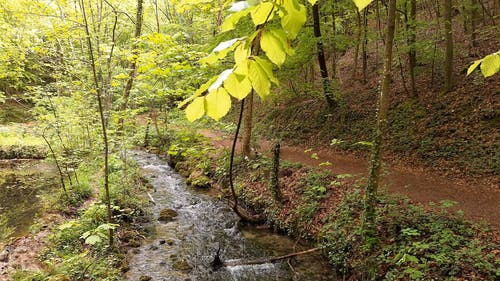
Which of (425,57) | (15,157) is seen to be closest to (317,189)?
(425,57)

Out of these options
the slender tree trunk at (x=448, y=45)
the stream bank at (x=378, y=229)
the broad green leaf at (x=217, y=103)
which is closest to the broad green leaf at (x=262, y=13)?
the broad green leaf at (x=217, y=103)

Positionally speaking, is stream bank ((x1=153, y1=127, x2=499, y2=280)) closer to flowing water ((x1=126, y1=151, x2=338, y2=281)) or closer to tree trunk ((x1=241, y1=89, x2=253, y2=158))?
flowing water ((x1=126, y1=151, x2=338, y2=281))

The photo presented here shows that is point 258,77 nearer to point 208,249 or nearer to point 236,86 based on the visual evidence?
point 236,86

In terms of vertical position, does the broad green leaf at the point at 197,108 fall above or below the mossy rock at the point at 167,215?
above

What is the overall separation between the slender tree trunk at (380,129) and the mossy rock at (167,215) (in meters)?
6.02

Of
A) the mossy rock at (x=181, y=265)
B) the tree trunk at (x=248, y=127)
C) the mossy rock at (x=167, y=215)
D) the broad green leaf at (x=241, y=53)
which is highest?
the broad green leaf at (x=241, y=53)

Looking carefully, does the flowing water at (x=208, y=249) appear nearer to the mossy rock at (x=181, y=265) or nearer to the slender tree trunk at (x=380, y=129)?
the mossy rock at (x=181, y=265)

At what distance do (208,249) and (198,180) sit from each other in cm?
500

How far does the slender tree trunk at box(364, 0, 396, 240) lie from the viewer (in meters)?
5.45

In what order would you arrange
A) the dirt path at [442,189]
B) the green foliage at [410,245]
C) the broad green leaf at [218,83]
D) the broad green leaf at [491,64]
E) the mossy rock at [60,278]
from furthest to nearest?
the dirt path at [442,189], the mossy rock at [60,278], the green foliage at [410,245], the broad green leaf at [491,64], the broad green leaf at [218,83]

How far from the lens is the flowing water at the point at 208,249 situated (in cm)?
653

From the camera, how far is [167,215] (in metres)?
9.49

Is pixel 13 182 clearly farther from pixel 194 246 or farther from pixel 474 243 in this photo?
pixel 474 243

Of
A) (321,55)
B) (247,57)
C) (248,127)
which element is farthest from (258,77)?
(321,55)
